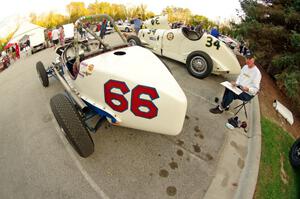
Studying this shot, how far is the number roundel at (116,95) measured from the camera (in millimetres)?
3039

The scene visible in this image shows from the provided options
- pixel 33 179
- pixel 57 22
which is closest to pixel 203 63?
pixel 33 179

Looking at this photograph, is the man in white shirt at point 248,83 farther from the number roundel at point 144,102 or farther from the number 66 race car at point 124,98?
the number roundel at point 144,102

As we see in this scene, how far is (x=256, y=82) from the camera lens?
4.52 meters

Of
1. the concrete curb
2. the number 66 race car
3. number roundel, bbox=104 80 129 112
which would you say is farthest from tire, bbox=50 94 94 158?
the concrete curb

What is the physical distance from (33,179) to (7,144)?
141cm

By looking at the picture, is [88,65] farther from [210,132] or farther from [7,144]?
[210,132]

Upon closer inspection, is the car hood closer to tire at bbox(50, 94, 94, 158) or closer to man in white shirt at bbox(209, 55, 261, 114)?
tire at bbox(50, 94, 94, 158)

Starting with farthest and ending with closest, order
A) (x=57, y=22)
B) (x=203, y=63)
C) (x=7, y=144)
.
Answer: (x=57, y=22) < (x=203, y=63) < (x=7, y=144)

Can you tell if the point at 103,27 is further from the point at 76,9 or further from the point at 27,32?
the point at 76,9

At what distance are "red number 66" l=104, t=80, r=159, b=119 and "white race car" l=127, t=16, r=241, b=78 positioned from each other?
395 cm

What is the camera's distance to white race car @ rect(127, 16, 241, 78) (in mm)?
6168

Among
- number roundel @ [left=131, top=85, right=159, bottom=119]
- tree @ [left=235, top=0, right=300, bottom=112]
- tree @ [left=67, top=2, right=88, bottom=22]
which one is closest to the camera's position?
number roundel @ [left=131, top=85, right=159, bottom=119]

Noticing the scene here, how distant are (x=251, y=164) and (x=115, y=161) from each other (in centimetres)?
265

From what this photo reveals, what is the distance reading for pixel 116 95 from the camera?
311cm
